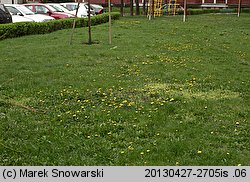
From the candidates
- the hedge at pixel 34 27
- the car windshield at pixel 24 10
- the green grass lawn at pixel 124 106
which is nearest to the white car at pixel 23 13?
the car windshield at pixel 24 10

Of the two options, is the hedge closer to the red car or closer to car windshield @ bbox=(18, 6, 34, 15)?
car windshield @ bbox=(18, 6, 34, 15)

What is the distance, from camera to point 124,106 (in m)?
6.61

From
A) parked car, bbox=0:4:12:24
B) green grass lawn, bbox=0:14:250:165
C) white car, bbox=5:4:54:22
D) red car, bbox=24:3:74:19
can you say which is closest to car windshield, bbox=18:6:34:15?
white car, bbox=5:4:54:22

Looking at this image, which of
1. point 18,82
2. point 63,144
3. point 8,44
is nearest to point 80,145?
point 63,144

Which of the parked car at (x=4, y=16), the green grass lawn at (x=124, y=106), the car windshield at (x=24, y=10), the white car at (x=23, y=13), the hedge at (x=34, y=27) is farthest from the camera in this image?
the car windshield at (x=24, y=10)

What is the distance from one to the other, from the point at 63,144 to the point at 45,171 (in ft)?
3.16

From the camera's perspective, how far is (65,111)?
21.0ft

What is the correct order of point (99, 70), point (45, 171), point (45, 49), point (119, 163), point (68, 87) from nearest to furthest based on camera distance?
1. point (45, 171)
2. point (119, 163)
3. point (68, 87)
4. point (99, 70)
5. point (45, 49)

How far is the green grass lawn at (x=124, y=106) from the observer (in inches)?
188

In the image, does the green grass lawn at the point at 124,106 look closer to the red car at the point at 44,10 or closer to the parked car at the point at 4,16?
the parked car at the point at 4,16

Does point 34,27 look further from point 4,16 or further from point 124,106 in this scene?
point 124,106

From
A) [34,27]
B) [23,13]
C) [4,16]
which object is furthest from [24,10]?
[34,27]

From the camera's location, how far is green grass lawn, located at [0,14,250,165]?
15.6 ft

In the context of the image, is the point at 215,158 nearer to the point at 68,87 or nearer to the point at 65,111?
the point at 65,111
